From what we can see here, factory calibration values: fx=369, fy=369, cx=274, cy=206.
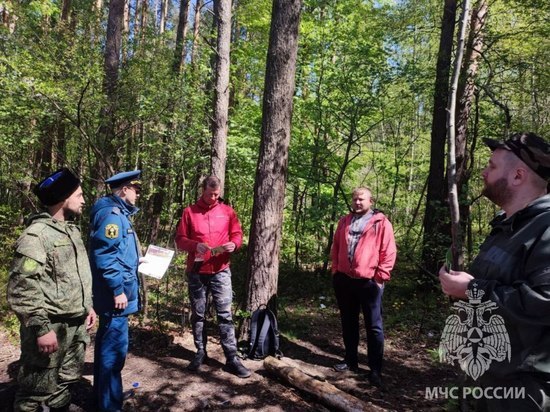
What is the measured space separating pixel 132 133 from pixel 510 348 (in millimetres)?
6902

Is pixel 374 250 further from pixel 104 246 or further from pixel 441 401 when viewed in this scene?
pixel 104 246

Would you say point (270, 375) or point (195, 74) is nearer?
point (270, 375)

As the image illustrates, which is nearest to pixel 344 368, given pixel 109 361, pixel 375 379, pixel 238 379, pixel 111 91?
pixel 375 379

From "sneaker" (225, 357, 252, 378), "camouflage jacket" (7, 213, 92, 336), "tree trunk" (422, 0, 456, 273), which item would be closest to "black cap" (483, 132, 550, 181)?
"camouflage jacket" (7, 213, 92, 336)

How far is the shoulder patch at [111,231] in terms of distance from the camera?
125 inches

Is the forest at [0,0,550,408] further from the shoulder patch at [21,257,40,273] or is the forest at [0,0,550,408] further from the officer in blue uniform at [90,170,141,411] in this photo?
the shoulder patch at [21,257,40,273]

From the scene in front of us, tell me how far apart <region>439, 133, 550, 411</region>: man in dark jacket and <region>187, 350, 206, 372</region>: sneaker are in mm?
3205

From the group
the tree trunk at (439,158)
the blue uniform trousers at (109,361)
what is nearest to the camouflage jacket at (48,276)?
the blue uniform trousers at (109,361)

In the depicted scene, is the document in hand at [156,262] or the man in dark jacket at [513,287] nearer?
the man in dark jacket at [513,287]

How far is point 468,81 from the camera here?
7297 mm

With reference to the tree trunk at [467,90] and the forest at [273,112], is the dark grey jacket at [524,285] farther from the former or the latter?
the tree trunk at [467,90]

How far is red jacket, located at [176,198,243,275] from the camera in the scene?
4.29m

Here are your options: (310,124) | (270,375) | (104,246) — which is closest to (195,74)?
(310,124)

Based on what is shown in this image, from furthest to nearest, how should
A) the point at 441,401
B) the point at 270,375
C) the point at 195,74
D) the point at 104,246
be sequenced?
the point at 195,74 → the point at 270,375 → the point at 441,401 → the point at 104,246
